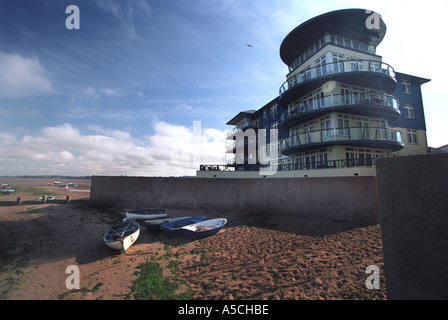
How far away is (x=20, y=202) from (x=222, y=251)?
24506mm

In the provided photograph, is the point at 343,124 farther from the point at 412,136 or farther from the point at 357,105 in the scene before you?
the point at 412,136

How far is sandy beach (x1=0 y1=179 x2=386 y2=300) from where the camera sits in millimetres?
5945

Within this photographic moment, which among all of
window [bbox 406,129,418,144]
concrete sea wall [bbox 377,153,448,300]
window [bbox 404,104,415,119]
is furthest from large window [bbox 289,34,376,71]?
concrete sea wall [bbox 377,153,448,300]

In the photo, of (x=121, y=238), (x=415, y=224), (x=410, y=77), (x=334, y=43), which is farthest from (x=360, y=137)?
(x=121, y=238)

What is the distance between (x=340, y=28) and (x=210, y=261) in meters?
26.2

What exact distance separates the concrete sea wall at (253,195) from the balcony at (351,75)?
11.6 metres

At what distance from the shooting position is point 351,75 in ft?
59.8

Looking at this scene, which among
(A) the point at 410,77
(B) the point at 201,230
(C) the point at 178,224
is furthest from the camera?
(A) the point at 410,77

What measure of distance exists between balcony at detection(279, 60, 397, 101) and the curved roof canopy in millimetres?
4466

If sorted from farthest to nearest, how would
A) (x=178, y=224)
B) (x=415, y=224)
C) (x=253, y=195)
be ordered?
(x=253, y=195) < (x=178, y=224) < (x=415, y=224)

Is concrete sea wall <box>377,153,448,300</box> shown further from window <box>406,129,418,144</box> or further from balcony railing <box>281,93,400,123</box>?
window <box>406,129,418,144</box>

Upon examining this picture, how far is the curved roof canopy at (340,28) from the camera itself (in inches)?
756

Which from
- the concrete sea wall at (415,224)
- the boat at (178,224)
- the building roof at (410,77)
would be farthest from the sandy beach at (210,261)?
the building roof at (410,77)
